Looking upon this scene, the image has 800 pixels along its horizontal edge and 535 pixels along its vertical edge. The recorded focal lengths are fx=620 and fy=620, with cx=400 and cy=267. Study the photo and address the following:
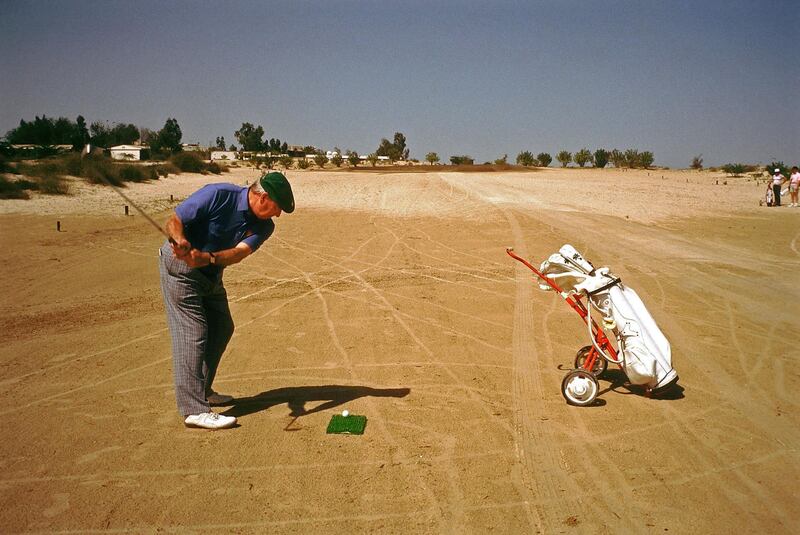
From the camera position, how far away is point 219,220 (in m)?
4.81

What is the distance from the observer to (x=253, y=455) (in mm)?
4754

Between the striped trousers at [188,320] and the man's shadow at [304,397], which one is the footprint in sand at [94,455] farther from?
the man's shadow at [304,397]

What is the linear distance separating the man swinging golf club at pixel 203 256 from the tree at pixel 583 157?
7443 centimetres

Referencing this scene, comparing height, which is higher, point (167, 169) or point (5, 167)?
point (5, 167)

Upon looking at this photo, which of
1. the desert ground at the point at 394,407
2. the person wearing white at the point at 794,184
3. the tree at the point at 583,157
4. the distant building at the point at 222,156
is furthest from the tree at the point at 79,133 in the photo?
the tree at the point at 583,157

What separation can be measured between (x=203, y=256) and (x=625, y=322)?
373 cm

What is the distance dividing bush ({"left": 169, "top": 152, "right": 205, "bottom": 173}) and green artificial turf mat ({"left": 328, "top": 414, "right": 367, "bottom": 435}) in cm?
3609

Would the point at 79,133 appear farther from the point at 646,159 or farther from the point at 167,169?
the point at 646,159

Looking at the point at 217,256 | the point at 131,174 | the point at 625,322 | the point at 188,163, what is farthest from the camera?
the point at 188,163

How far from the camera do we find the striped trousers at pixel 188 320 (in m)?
4.85

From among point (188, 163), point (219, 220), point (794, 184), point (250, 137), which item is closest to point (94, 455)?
point (219, 220)

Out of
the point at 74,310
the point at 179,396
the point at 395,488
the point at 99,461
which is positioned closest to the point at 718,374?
the point at 395,488

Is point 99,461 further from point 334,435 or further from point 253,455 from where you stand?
point 334,435

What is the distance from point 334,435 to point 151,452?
142cm
